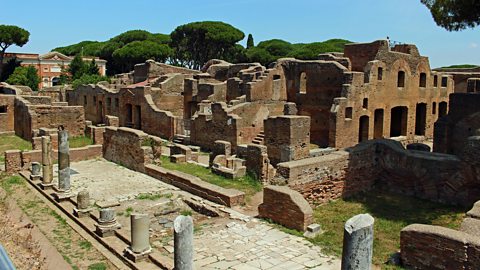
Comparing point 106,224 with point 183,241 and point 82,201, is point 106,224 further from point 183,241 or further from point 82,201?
point 183,241

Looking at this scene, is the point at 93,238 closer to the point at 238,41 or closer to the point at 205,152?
the point at 205,152

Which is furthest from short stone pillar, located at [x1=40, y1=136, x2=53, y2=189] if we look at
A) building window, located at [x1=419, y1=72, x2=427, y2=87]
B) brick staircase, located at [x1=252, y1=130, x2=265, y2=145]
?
building window, located at [x1=419, y1=72, x2=427, y2=87]

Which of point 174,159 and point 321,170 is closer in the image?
point 321,170

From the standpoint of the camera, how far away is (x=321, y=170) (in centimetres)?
1348

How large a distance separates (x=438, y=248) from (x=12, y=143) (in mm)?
22932

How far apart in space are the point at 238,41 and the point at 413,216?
50.4 metres

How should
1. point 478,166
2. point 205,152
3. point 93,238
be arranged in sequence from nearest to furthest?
point 93,238 < point 478,166 < point 205,152

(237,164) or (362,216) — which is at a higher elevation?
(362,216)

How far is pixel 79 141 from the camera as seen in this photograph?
24.5 m

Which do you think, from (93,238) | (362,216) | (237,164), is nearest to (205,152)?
(237,164)

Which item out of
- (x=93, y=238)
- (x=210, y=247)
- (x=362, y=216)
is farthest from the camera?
(x=93, y=238)

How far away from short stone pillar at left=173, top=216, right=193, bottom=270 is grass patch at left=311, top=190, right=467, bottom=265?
3439 mm

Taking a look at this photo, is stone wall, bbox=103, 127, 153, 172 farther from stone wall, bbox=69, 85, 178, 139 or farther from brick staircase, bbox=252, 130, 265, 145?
brick staircase, bbox=252, 130, 265, 145

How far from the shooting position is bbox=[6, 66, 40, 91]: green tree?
5138 cm
